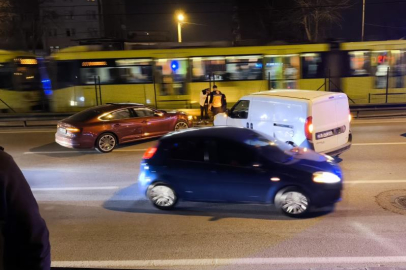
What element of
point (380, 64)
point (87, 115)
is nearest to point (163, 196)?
point (87, 115)

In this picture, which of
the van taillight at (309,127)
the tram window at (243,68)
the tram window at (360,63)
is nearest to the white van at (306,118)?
the van taillight at (309,127)

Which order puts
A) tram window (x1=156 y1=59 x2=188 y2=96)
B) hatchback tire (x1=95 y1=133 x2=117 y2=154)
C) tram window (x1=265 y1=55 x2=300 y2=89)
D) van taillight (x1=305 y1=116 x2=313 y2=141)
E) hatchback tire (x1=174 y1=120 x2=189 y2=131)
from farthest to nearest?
tram window (x1=156 y1=59 x2=188 y2=96), tram window (x1=265 y1=55 x2=300 y2=89), hatchback tire (x1=174 y1=120 x2=189 y2=131), hatchback tire (x1=95 y1=133 x2=117 y2=154), van taillight (x1=305 y1=116 x2=313 y2=141)

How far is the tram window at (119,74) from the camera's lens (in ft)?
64.1

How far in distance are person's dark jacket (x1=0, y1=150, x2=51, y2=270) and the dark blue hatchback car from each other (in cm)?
459

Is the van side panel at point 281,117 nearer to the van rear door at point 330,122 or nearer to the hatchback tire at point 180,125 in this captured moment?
the van rear door at point 330,122

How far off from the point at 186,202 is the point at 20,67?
1698 centimetres

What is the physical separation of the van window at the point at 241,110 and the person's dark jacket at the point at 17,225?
8.14 metres

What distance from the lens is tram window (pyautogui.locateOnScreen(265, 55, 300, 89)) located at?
19.5 meters

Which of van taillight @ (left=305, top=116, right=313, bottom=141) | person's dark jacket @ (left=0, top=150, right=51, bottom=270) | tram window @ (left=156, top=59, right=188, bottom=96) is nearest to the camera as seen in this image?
person's dark jacket @ (left=0, top=150, right=51, bottom=270)

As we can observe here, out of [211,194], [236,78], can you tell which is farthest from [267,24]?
[211,194]

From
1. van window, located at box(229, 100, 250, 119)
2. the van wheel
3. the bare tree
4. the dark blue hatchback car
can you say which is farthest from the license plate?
the bare tree

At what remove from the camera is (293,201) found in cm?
615

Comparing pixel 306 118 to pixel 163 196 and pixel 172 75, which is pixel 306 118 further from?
pixel 172 75

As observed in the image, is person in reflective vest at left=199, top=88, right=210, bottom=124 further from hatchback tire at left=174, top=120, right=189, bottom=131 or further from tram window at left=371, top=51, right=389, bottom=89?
tram window at left=371, top=51, right=389, bottom=89
